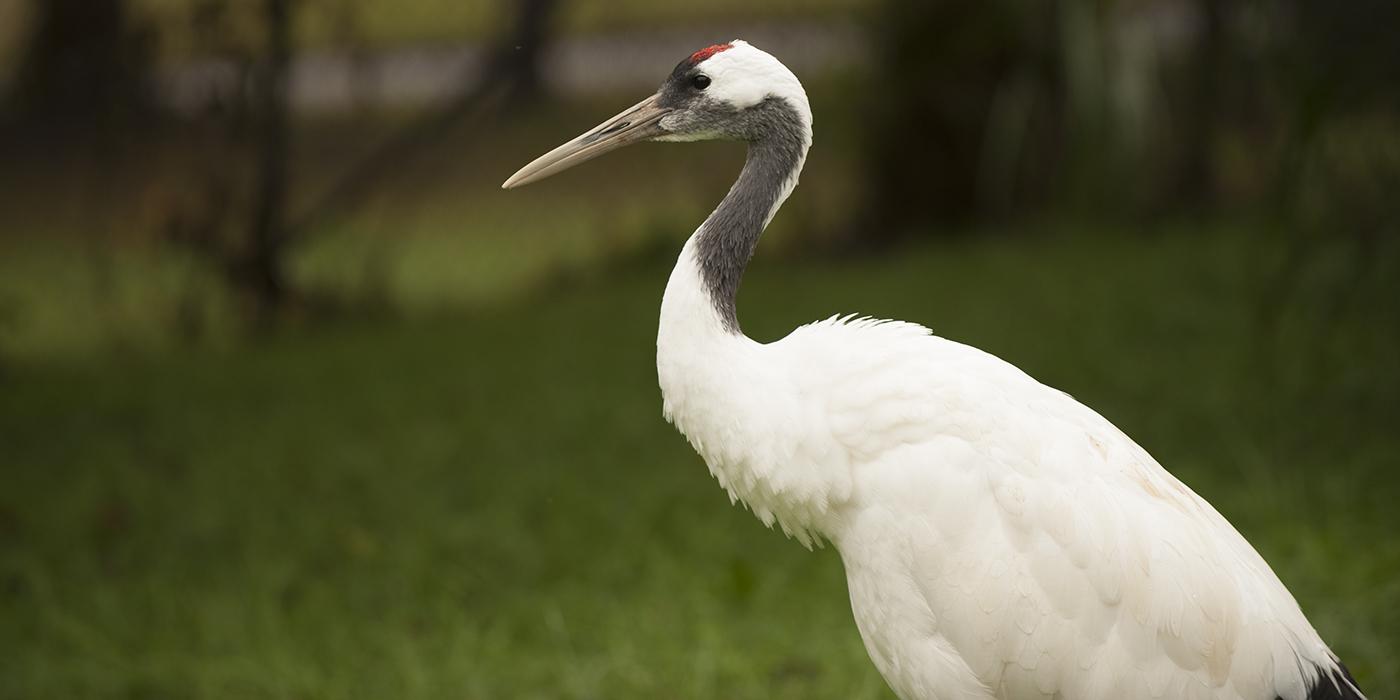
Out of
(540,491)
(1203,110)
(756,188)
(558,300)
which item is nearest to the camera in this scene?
(756,188)

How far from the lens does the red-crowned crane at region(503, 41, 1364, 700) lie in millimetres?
2975

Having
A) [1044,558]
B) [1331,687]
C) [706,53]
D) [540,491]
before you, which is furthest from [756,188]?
[540,491]

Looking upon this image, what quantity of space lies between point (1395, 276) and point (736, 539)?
91.6 inches

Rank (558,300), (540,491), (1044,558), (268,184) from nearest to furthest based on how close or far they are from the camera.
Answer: (1044,558)
(540,491)
(268,184)
(558,300)

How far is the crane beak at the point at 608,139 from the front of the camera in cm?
336

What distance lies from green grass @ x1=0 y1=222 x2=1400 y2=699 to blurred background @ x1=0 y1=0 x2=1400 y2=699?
0.9 inches

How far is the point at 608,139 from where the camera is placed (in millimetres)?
3396

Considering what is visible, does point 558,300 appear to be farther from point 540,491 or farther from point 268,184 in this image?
point 540,491

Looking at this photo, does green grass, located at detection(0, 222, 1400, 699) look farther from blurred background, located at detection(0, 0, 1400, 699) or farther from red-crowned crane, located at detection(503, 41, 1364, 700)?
red-crowned crane, located at detection(503, 41, 1364, 700)

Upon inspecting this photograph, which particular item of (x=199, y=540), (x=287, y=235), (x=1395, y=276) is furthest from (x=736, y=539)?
(x=287, y=235)

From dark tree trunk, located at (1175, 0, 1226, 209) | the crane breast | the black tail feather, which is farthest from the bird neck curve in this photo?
dark tree trunk, located at (1175, 0, 1226, 209)

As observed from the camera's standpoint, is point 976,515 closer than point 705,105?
Yes

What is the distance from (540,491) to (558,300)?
3.54m

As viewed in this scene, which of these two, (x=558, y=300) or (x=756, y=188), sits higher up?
(x=756, y=188)
